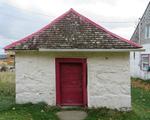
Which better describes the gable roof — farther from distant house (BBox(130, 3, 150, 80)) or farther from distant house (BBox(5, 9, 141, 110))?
distant house (BBox(130, 3, 150, 80))

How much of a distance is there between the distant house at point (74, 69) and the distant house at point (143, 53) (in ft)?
47.4

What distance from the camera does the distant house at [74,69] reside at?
1309 centimetres

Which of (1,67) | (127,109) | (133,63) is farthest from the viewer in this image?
(1,67)

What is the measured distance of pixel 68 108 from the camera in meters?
13.3

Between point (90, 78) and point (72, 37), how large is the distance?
6.42ft

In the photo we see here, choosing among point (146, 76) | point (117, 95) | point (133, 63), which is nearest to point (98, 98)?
point (117, 95)

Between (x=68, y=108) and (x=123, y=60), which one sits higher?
(x=123, y=60)

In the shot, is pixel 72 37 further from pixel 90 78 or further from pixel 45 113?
pixel 45 113

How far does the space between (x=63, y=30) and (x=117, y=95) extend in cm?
376

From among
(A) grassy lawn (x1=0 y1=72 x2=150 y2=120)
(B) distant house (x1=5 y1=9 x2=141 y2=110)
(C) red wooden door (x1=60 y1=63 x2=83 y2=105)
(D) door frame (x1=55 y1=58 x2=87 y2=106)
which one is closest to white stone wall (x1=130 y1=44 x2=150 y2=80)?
(A) grassy lawn (x1=0 y1=72 x2=150 y2=120)

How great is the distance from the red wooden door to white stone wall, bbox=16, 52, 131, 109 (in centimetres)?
49

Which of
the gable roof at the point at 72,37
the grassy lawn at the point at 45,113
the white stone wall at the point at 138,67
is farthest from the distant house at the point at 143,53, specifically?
the gable roof at the point at 72,37

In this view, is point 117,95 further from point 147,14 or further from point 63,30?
point 147,14

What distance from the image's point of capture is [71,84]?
13695 mm
